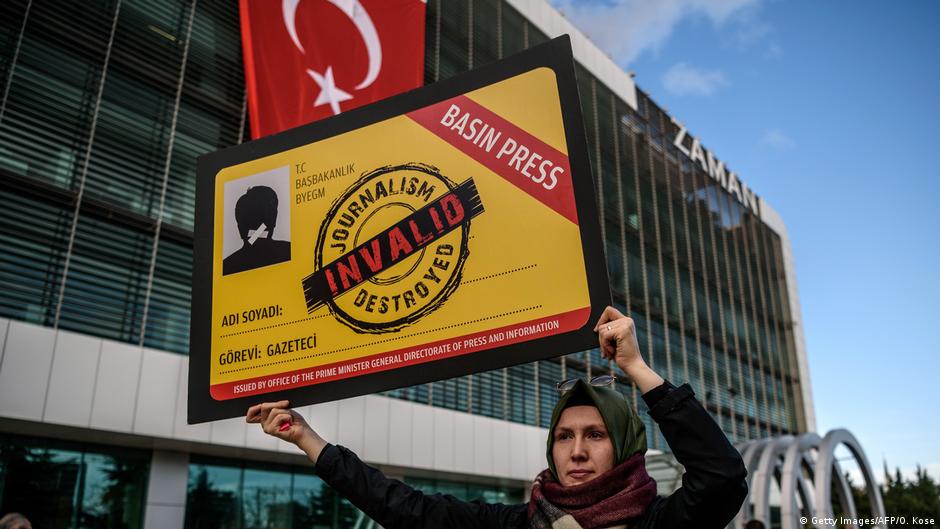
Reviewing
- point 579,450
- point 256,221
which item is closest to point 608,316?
point 579,450

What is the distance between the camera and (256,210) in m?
2.98

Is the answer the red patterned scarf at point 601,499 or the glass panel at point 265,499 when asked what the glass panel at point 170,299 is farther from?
the red patterned scarf at point 601,499

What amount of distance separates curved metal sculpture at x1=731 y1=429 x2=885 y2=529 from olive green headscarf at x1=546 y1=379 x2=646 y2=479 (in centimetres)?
1434

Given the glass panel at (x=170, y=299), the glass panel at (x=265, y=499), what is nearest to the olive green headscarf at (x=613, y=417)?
the glass panel at (x=170, y=299)

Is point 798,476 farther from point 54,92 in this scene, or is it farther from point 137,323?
point 54,92

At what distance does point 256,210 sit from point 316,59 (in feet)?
34.9

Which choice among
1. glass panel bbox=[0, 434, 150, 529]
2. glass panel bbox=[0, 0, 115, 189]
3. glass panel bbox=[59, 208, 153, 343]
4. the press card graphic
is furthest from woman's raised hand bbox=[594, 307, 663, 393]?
glass panel bbox=[0, 0, 115, 189]

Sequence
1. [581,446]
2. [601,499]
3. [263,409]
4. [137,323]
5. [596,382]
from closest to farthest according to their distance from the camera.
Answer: [601,499], [581,446], [596,382], [263,409], [137,323]

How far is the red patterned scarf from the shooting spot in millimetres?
1964

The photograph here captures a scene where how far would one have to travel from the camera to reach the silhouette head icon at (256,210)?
2.95 metres

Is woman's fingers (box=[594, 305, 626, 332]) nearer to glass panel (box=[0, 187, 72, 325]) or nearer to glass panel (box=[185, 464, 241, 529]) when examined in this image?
glass panel (box=[0, 187, 72, 325])

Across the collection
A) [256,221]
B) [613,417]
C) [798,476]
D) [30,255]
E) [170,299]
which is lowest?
[613,417]

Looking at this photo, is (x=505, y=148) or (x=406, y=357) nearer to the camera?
(x=406, y=357)

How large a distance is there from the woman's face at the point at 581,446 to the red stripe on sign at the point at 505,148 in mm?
637
